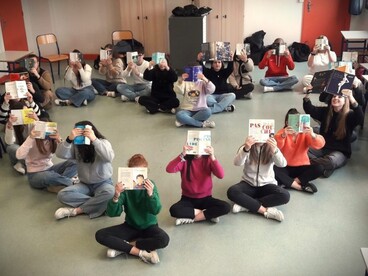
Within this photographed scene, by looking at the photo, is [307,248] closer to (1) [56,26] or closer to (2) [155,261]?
(2) [155,261]

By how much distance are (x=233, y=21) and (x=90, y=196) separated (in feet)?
20.8

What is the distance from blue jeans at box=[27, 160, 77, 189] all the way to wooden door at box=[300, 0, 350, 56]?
6735mm

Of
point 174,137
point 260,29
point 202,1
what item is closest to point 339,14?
point 260,29

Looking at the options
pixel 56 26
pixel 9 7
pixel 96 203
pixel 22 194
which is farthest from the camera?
pixel 56 26

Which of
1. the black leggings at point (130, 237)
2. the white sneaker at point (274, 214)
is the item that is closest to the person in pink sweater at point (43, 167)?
the black leggings at point (130, 237)

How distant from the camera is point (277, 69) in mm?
7395

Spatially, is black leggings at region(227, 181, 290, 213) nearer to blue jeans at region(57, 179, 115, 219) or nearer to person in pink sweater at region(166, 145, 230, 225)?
person in pink sweater at region(166, 145, 230, 225)

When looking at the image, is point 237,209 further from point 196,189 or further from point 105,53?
point 105,53

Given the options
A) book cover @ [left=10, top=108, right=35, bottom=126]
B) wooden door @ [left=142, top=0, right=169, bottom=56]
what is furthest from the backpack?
book cover @ [left=10, top=108, right=35, bottom=126]

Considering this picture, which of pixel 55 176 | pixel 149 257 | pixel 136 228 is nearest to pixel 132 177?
pixel 136 228

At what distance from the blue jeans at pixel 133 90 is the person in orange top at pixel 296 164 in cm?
322

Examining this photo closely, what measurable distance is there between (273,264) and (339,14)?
7.57m

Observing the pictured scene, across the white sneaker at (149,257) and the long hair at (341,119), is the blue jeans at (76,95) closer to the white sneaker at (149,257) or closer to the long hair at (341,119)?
the long hair at (341,119)

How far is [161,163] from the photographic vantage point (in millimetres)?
4930
